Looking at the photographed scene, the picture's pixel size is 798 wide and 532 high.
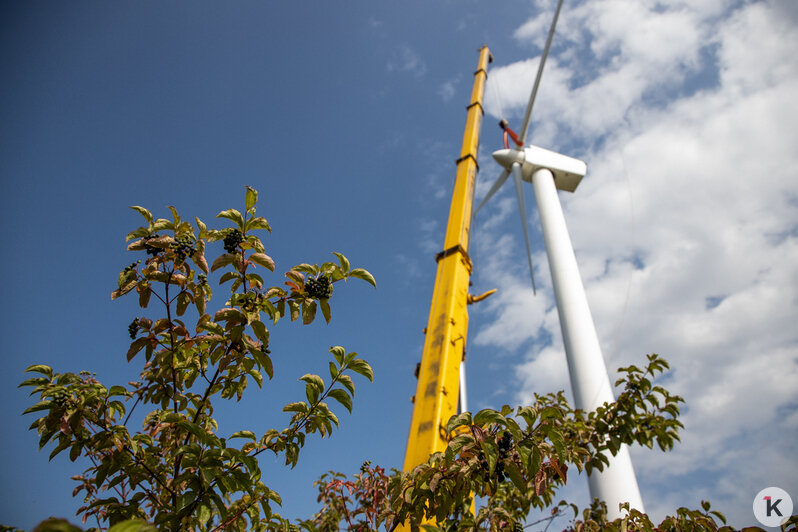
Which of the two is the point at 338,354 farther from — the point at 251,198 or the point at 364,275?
the point at 251,198

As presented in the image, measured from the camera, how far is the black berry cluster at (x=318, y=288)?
2.42 m

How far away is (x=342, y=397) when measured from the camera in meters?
2.49

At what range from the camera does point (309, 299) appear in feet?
8.04

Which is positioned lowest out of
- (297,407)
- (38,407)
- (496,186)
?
(38,407)

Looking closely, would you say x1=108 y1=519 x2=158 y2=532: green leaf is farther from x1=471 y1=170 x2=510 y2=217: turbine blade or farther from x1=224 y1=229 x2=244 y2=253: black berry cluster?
x1=471 y1=170 x2=510 y2=217: turbine blade

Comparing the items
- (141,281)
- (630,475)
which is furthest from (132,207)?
(630,475)

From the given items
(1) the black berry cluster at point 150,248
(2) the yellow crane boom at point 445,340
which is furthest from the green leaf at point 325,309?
(2) the yellow crane boom at point 445,340

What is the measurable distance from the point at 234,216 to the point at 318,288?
625 millimetres

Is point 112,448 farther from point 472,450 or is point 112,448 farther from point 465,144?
point 465,144

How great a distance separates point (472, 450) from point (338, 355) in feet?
3.01

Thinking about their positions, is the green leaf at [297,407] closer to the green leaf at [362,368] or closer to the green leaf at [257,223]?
the green leaf at [362,368]

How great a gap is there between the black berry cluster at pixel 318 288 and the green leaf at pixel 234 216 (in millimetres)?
503

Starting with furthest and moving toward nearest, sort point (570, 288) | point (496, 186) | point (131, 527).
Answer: point (496, 186), point (570, 288), point (131, 527)

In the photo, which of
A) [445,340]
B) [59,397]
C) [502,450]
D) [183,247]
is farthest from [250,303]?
[445,340]
